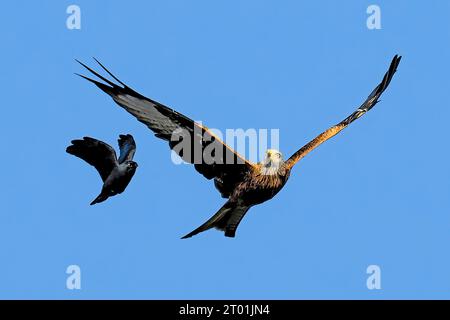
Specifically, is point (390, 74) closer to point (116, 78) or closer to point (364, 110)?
point (364, 110)

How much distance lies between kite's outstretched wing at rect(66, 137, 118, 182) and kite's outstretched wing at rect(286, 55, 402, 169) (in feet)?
7.12

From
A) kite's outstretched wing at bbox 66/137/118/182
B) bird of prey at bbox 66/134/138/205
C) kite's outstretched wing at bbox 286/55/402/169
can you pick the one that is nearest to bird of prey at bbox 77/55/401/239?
kite's outstretched wing at bbox 286/55/402/169

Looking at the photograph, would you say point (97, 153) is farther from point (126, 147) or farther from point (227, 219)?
point (227, 219)

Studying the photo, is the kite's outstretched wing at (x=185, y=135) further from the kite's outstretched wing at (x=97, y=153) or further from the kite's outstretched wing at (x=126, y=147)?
the kite's outstretched wing at (x=97, y=153)

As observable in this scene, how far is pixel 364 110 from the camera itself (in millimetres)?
12438

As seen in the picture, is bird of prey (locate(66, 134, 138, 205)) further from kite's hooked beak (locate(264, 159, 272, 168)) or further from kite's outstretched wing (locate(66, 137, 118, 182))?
kite's hooked beak (locate(264, 159, 272, 168))

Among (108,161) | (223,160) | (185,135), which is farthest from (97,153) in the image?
(223,160)

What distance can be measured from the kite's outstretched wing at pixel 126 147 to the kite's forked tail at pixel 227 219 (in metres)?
1.21

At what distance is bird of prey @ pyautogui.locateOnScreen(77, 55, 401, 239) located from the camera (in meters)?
10.9

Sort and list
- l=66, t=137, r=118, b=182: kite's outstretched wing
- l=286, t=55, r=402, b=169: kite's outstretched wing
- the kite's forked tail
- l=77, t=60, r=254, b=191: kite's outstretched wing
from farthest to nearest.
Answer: l=66, t=137, r=118, b=182: kite's outstretched wing, the kite's forked tail, l=286, t=55, r=402, b=169: kite's outstretched wing, l=77, t=60, r=254, b=191: kite's outstretched wing

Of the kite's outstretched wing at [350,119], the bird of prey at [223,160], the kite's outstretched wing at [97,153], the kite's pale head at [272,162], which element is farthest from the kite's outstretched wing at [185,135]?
the kite's outstretched wing at [97,153]

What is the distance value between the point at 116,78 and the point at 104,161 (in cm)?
168

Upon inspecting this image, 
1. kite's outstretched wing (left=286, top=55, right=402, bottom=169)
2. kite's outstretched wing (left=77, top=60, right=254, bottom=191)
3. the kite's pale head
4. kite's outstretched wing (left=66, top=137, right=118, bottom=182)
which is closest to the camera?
kite's outstretched wing (left=77, top=60, right=254, bottom=191)

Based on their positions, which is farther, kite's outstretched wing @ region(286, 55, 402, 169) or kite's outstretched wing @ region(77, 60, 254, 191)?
kite's outstretched wing @ region(286, 55, 402, 169)
